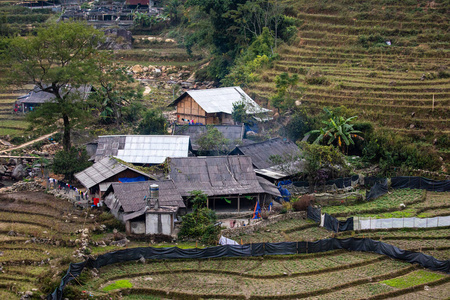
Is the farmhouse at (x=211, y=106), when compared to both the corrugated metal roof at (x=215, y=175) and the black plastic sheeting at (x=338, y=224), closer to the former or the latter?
the corrugated metal roof at (x=215, y=175)

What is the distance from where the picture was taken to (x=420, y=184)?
3850 cm

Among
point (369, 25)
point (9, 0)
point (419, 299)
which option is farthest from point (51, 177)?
point (9, 0)

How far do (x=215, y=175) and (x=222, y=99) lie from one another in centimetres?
1692

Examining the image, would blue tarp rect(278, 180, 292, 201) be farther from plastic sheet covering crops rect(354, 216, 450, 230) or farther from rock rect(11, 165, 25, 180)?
rock rect(11, 165, 25, 180)

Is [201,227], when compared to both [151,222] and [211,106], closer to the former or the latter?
[151,222]

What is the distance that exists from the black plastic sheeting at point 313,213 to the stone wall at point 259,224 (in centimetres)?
30

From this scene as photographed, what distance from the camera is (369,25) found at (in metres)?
59.6

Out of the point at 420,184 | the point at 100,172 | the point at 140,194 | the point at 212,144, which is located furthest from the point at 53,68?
the point at 420,184

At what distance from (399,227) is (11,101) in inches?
1566

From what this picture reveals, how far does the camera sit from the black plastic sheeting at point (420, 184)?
125ft

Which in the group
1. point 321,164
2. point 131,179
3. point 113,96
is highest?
point 113,96

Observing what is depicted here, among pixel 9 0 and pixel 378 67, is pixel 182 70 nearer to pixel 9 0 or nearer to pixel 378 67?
pixel 378 67

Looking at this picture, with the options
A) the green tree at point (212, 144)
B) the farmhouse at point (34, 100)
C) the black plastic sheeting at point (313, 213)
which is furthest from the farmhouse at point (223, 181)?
the farmhouse at point (34, 100)

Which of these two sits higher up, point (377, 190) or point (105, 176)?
point (105, 176)
